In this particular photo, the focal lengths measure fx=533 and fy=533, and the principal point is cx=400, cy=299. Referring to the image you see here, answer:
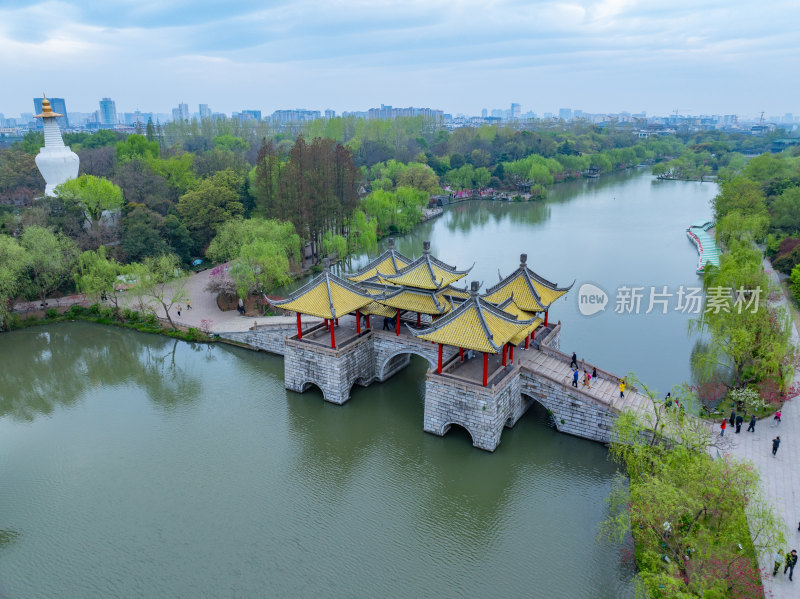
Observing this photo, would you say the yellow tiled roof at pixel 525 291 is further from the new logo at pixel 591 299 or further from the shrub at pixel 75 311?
the shrub at pixel 75 311

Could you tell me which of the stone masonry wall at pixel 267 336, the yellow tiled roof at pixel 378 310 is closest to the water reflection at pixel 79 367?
the stone masonry wall at pixel 267 336

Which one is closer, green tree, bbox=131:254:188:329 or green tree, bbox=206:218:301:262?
green tree, bbox=131:254:188:329

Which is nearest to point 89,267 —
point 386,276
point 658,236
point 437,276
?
point 386,276

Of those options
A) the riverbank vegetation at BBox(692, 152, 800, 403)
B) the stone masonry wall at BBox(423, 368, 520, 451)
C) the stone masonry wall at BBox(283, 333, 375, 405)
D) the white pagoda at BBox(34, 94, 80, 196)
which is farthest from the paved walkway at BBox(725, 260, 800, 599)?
the white pagoda at BBox(34, 94, 80, 196)

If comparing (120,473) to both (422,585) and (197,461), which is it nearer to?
(197,461)

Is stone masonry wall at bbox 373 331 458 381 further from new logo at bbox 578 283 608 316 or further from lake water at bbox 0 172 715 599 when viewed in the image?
new logo at bbox 578 283 608 316
